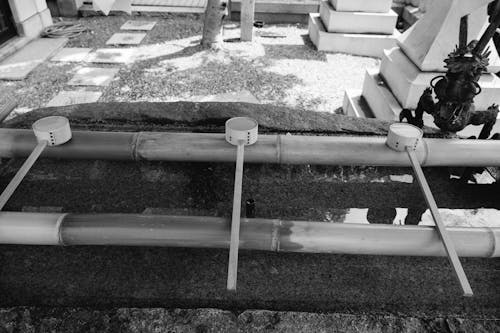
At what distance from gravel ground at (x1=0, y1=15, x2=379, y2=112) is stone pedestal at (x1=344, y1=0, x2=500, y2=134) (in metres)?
1.49

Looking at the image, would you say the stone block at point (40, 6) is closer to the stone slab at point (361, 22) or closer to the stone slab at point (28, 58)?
the stone slab at point (28, 58)

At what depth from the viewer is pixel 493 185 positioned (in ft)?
8.18

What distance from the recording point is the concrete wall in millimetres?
8576

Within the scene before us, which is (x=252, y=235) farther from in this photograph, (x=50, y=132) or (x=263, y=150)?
(x=50, y=132)

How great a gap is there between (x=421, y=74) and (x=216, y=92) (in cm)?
336

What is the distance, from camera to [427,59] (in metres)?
4.41

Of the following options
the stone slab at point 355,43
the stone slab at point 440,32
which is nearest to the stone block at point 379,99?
the stone slab at point 440,32

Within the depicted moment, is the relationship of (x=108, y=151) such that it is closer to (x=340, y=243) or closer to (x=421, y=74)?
(x=340, y=243)

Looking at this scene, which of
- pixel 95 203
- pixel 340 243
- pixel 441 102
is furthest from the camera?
pixel 441 102

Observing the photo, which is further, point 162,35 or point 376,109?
point 162,35

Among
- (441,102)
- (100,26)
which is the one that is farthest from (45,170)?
(100,26)

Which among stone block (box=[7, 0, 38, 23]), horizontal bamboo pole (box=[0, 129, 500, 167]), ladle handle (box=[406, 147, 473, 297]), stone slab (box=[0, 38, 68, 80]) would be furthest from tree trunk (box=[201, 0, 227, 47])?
ladle handle (box=[406, 147, 473, 297])

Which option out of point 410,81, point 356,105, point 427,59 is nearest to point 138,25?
point 356,105

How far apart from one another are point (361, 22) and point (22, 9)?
7529mm
